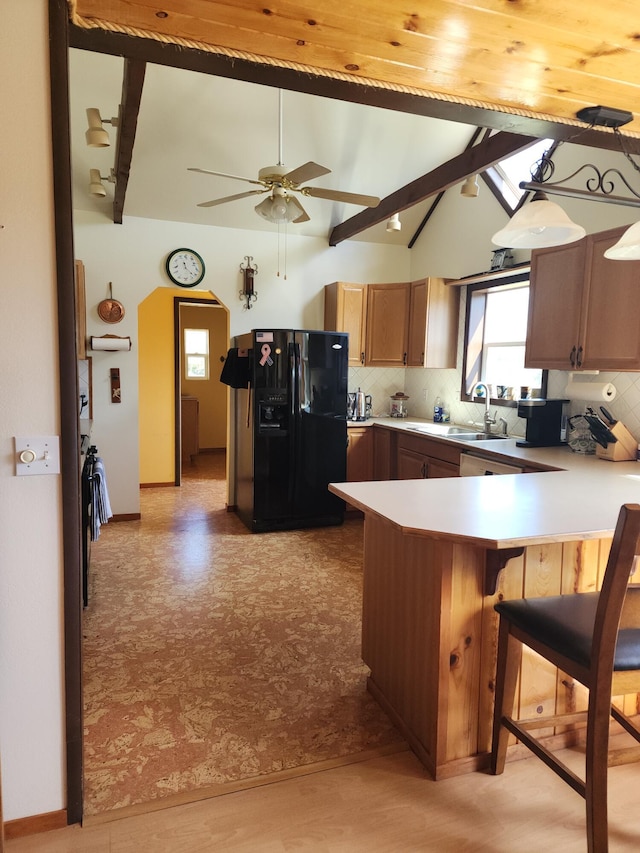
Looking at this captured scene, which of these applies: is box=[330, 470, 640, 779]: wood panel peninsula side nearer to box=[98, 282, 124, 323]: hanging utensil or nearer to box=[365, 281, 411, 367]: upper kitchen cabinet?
box=[365, 281, 411, 367]: upper kitchen cabinet

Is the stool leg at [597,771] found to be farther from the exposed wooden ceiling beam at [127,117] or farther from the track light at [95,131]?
the track light at [95,131]

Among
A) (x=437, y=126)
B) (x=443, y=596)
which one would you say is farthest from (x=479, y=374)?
(x=443, y=596)

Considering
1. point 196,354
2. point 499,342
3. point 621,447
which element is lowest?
point 621,447

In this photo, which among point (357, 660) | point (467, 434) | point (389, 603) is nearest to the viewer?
point (389, 603)

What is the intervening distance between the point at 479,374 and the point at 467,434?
728mm

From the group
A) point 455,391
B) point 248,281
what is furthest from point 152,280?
point 455,391

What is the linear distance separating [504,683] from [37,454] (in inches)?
63.5

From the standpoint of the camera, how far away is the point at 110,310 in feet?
14.9

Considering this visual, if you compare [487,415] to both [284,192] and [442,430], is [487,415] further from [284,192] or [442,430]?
[284,192]

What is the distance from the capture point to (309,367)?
446 cm

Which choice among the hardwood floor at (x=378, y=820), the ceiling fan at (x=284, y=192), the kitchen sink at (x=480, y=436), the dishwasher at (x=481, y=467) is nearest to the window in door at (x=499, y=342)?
the kitchen sink at (x=480, y=436)

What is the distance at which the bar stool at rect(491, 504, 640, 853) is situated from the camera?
1.42 meters

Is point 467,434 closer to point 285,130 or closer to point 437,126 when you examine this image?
point 437,126

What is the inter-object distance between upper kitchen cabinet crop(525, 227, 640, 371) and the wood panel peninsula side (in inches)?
39.4
